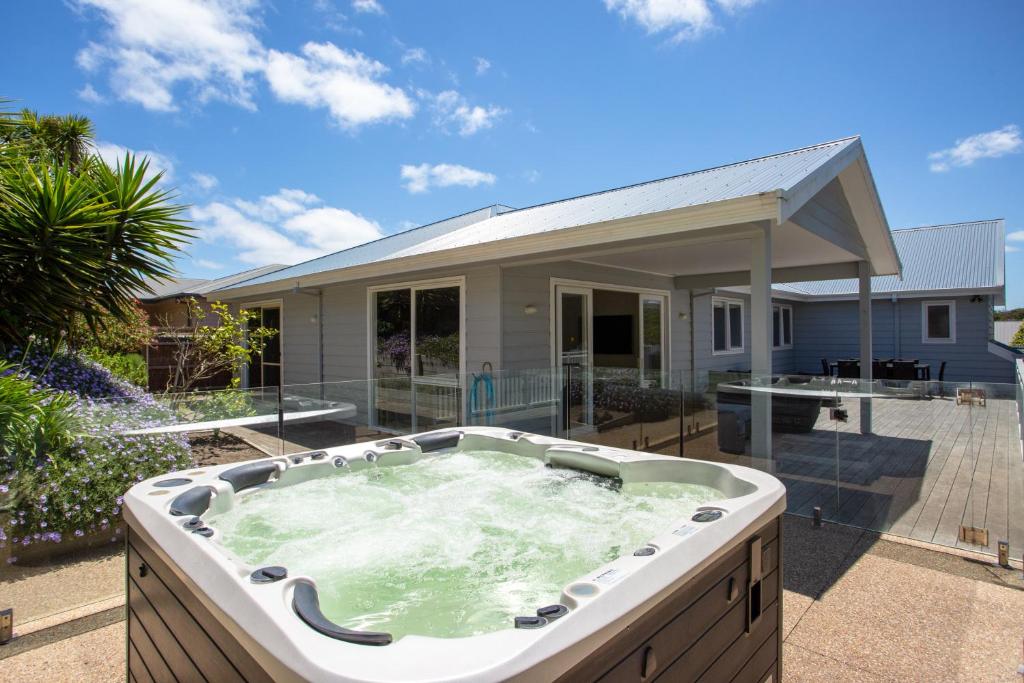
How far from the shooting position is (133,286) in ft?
17.7

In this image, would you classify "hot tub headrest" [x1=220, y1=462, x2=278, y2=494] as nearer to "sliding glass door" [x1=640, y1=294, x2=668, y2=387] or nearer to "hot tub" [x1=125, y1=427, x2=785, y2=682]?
"hot tub" [x1=125, y1=427, x2=785, y2=682]

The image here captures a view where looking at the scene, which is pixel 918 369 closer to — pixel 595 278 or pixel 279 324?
pixel 595 278

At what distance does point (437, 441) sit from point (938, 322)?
42.1ft

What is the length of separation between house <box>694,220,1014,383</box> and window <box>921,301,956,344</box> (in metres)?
0.02

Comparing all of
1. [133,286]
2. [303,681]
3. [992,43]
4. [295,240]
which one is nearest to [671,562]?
[303,681]

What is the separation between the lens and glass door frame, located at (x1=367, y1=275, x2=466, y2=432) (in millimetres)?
5641

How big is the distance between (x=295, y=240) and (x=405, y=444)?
21.7 m

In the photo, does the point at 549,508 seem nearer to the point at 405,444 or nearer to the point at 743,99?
the point at 405,444

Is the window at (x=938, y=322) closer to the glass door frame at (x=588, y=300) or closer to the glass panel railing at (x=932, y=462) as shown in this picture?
the glass door frame at (x=588, y=300)

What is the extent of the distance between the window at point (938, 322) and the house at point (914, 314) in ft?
0.06

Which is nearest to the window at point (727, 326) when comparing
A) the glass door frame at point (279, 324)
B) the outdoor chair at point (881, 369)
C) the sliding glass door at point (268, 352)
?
the outdoor chair at point (881, 369)

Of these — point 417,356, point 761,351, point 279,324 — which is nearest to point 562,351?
point 417,356

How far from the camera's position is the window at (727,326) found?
1041cm

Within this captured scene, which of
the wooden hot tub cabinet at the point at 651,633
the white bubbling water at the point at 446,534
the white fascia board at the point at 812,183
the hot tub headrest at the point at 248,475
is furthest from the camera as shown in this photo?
the white fascia board at the point at 812,183
